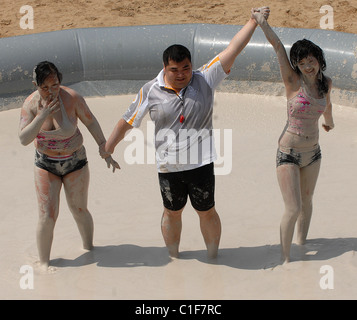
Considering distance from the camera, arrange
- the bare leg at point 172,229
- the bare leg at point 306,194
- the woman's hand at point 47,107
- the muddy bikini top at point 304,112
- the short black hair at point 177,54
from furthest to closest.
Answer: the bare leg at point 172,229
the bare leg at point 306,194
the muddy bikini top at point 304,112
the woman's hand at point 47,107
the short black hair at point 177,54

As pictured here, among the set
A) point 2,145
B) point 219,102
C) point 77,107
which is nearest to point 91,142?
point 2,145

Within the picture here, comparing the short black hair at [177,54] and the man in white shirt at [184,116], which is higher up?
the short black hair at [177,54]

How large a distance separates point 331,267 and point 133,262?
4.75ft

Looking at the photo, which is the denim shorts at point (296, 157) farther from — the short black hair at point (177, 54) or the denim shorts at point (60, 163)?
the denim shorts at point (60, 163)

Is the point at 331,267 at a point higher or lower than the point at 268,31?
lower

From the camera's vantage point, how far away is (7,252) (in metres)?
5.95

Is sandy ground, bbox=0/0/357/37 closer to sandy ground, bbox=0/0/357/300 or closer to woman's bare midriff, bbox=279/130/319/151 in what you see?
sandy ground, bbox=0/0/357/300

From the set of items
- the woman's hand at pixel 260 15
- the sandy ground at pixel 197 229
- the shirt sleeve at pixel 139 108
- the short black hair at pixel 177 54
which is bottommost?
the sandy ground at pixel 197 229

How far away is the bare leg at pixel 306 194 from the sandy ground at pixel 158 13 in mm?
5659

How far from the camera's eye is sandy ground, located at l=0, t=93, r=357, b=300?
5.32 meters

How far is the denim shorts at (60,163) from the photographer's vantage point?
5.25m

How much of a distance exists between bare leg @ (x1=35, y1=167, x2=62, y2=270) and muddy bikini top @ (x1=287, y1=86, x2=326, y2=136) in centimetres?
167

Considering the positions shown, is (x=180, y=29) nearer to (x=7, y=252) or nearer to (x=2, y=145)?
(x=2, y=145)

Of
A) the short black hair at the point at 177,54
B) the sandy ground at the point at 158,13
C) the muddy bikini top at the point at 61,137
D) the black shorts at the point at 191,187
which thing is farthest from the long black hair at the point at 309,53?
the sandy ground at the point at 158,13
